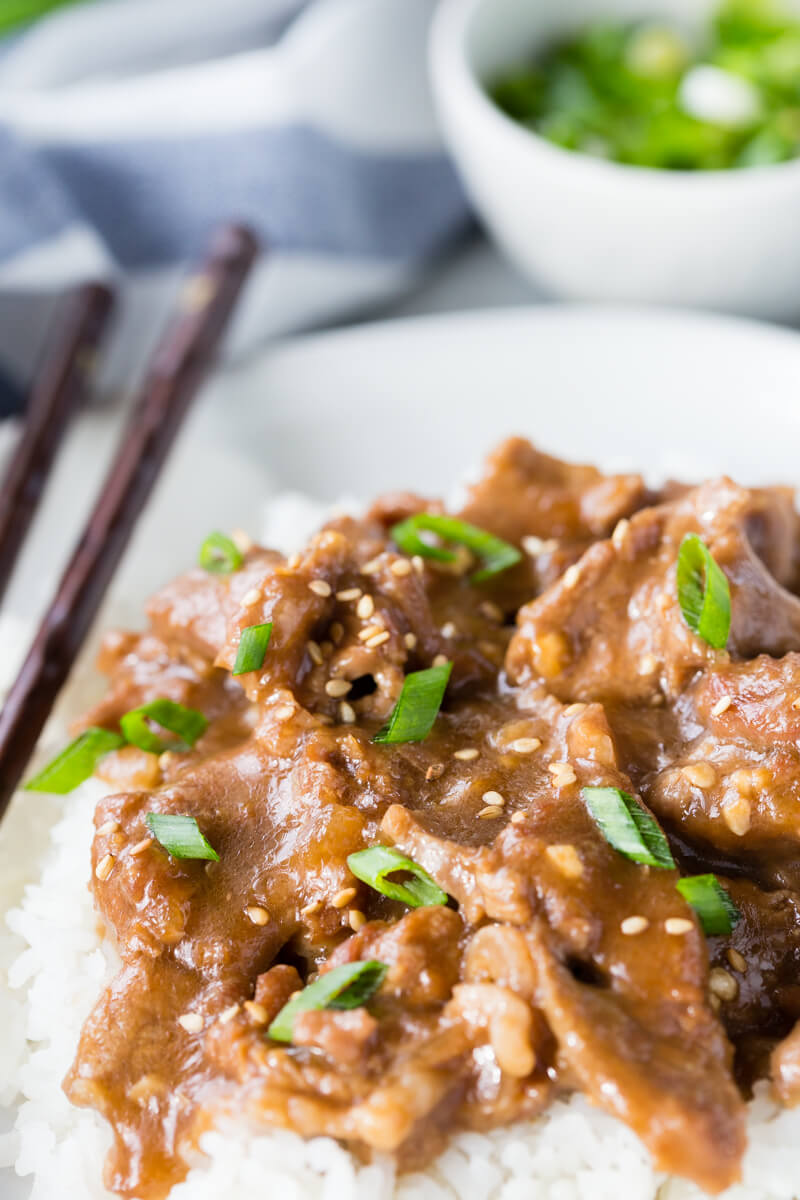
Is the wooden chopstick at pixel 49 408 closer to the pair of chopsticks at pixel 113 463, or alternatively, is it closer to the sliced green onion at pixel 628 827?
the pair of chopsticks at pixel 113 463

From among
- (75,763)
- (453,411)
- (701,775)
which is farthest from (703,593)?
(453,411)

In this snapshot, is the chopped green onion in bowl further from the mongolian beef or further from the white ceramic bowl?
the mongolian beef

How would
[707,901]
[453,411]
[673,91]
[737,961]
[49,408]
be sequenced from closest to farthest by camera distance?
[707,901], [737,961], [49,408], [453,411], [673,91]

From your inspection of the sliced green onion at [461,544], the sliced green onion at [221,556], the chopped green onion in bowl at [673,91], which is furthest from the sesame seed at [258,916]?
the chopped green onion in bowl at [673,91]

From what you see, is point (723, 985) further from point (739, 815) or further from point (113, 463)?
point (113, 463)

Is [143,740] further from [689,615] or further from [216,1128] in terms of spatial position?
[689,615]

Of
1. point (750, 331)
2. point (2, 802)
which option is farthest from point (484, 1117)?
point (750, 331)
